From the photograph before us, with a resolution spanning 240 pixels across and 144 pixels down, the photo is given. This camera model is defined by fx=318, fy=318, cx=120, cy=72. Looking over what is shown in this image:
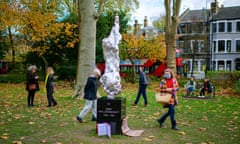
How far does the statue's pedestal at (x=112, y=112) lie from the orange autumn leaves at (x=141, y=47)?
84.0ft

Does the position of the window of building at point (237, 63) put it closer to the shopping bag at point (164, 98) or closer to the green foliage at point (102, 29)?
the green foliage at point (102, 29)

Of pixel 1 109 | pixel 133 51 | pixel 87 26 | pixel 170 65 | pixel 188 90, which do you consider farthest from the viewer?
pixel 133 51

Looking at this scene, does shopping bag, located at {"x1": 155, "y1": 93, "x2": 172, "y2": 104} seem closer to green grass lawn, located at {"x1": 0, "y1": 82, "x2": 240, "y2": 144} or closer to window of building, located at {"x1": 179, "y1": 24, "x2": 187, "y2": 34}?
green grass lawn, located at {"x1": 0, "y1": 82, "x2": 240, "y2": 144}

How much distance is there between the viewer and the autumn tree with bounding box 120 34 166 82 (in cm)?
3406

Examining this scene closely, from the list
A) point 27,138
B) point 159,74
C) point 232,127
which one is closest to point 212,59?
point 159,74

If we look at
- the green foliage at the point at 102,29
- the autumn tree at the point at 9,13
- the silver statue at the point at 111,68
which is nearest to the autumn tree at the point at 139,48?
the green foliage at the point at 102,29

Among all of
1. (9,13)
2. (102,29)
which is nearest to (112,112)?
(9,13)

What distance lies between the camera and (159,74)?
132ft

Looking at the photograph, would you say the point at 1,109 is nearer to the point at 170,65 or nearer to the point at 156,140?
the point at 156,140

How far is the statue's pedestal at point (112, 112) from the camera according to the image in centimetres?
830

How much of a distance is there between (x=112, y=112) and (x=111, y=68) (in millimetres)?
1209

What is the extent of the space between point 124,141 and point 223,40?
51.2 metres

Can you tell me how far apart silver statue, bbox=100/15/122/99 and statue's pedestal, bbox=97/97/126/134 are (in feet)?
0.95

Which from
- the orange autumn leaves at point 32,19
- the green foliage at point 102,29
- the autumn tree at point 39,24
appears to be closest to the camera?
the orange autumn leaves at point 32,19
